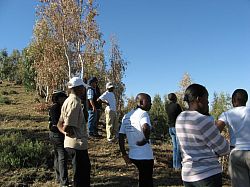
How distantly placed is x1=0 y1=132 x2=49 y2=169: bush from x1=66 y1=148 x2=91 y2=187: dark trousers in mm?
3217

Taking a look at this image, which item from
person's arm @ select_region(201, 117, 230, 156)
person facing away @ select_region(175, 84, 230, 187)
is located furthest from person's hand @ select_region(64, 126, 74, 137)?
person's arm @ select_region(201, 117, 230, 156)

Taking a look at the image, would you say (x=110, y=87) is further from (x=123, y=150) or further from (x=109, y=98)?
(x=123, y=150)

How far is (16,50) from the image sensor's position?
53.6m

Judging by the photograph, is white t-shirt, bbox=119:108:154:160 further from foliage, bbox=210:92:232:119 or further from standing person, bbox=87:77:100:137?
foliage, bbox=210:92:232:119

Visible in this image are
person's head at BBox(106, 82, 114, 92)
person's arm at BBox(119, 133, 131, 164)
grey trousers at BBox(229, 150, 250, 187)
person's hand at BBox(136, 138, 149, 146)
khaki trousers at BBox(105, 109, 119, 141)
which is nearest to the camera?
grey trousers at BBox(229, 150, 250, 187)

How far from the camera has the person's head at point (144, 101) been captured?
17.2 feet

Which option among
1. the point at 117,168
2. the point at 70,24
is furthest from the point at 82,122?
the point at 70,24

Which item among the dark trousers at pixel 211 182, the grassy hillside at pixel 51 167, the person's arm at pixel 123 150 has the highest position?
the person's arm at pixel 123 150

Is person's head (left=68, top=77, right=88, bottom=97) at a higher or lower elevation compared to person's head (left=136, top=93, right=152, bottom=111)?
higher

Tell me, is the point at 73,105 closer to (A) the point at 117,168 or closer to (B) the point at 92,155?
(A) the point at 117,168

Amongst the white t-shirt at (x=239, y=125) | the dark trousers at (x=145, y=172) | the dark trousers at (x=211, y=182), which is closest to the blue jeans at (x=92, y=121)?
the dark trousers at (x=145, y=172)

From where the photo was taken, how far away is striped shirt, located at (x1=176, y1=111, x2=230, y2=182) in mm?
3555

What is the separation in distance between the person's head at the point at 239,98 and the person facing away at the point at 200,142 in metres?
1.46

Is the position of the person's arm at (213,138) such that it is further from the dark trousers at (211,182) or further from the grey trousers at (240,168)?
the grey trousers at (240,168)
